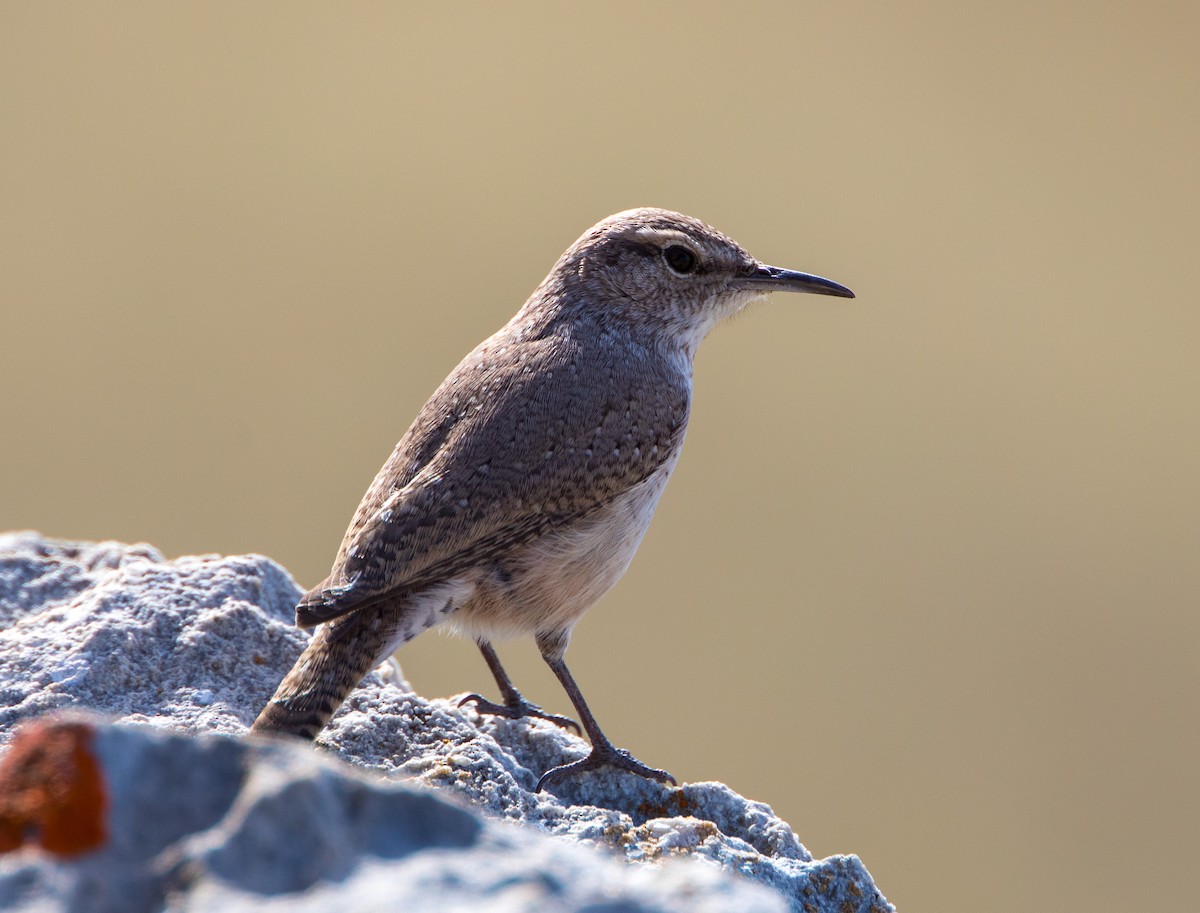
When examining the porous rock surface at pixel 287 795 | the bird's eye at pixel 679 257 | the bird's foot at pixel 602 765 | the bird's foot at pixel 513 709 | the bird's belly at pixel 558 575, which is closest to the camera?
the porous rock surface at pixel 287 795

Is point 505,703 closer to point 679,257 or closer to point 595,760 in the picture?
point 595,760

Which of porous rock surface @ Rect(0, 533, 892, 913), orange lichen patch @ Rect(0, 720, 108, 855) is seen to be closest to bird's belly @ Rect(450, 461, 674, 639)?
porous rock surface @ Rect(0, 533, 892, 913)

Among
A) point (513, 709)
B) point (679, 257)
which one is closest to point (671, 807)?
point (513, 709)

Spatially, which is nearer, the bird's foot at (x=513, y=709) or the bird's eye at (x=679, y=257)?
the bird's foot at (x=513, y=709)

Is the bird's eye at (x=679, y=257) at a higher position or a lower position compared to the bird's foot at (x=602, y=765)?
higher

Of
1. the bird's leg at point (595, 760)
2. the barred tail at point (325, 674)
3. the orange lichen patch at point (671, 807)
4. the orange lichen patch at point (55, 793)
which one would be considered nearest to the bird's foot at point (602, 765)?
the bird's leg at point (595, 760)

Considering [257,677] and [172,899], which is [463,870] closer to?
[172,899]

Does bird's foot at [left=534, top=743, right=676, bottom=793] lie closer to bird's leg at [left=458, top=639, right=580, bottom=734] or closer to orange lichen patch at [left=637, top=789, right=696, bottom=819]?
orange lichen patch at [left=637, top=789, right=696, bottom=819]

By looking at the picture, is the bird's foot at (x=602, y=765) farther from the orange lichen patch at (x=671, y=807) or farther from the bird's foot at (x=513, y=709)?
the bird's foot at (x=513, y=709)
